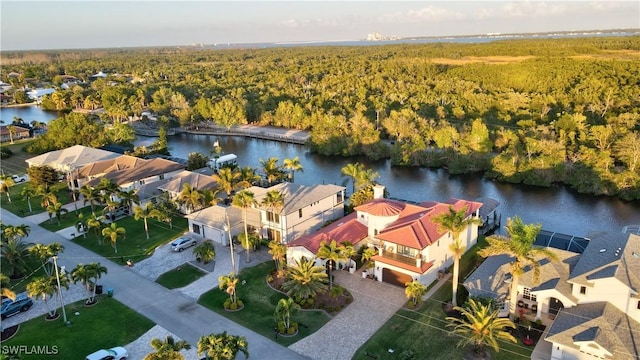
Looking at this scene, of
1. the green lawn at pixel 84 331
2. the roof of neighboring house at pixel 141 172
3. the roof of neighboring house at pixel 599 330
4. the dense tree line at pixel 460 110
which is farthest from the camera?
the dense tree line at pixel 460 110

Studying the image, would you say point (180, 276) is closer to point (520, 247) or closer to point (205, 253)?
point (205, 253)

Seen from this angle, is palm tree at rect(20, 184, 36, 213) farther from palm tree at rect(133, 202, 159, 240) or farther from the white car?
the white car

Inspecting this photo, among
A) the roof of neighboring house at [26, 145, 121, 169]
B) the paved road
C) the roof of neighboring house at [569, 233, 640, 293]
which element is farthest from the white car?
the roof of neighboring house at [26, 145, 121, 169]

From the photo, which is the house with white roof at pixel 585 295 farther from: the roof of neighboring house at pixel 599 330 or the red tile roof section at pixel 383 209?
the red tile roof section at pixel 383 209

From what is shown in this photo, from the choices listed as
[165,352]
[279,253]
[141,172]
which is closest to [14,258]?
[279,253]

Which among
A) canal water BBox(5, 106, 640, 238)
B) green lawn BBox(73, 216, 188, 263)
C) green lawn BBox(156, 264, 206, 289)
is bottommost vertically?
canal water BBox(5, 106, 640, 238)

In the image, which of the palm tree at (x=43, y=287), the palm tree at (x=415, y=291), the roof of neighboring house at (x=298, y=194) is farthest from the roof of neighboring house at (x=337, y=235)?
the palm tree at (x=43, y=287)

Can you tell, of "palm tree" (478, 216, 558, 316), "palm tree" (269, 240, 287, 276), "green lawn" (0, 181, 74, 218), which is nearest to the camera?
"palm tree" (478, 216, 558, 316)
